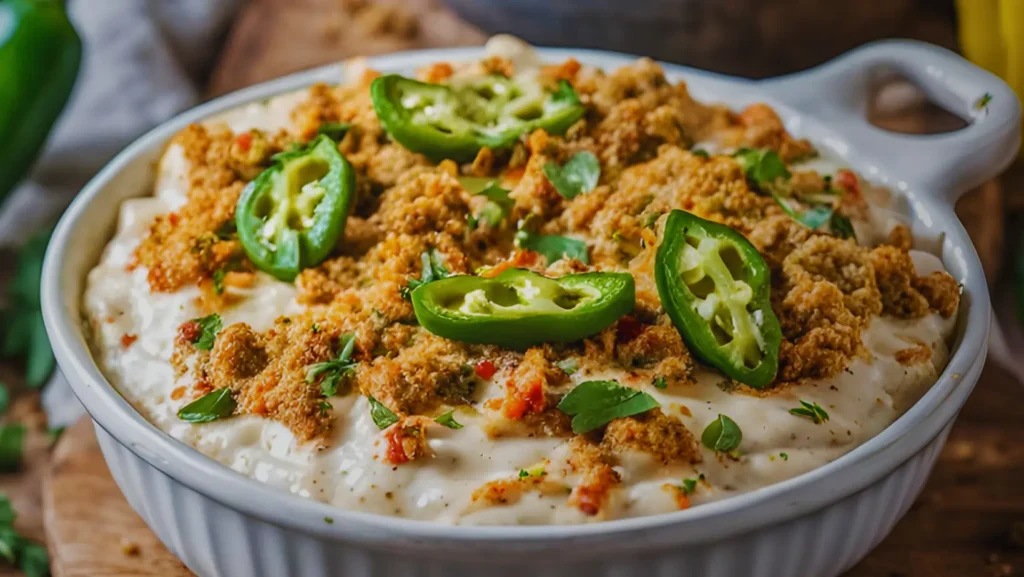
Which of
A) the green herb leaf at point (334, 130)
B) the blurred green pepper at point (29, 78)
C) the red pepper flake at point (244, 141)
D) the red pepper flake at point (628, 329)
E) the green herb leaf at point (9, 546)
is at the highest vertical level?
the red pepper flake at point (628, 329)

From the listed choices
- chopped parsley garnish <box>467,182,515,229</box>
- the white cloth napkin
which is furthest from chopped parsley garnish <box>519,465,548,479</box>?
the white cloth napkin

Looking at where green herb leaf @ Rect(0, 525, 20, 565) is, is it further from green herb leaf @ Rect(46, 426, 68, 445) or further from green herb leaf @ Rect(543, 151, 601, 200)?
green herb leaf @ Rect(543, 151, 601, 200)

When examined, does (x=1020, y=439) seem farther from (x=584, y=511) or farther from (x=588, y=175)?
(x=584, y=511)

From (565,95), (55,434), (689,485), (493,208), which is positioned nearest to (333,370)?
(493,208)

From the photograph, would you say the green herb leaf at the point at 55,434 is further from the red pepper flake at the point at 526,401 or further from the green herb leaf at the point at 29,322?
the red pepper flake at the point at 526,401

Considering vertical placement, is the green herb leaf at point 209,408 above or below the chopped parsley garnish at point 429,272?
below

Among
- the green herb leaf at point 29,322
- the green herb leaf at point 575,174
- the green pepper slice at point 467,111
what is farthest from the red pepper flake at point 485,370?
the green herb leaf at point 29,322

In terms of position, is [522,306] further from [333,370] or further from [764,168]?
[764,168]
